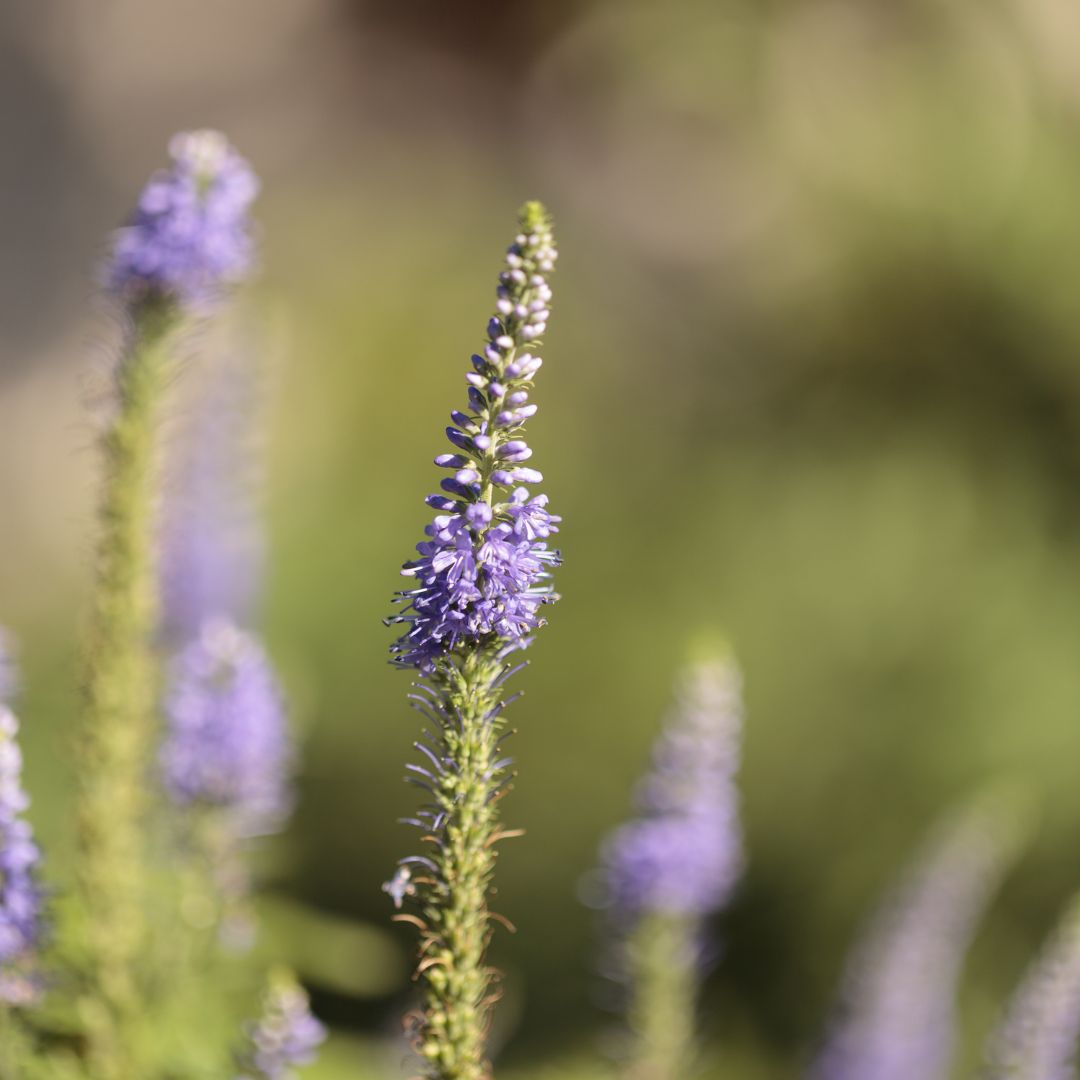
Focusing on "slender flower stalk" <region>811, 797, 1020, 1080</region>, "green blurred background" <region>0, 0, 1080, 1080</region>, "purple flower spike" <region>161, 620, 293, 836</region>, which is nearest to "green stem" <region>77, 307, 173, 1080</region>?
"green blurred background" <region>0, 0, 1080, 1080</region>

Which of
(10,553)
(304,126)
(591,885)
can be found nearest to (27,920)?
(591,885)

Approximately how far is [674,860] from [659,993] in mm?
299

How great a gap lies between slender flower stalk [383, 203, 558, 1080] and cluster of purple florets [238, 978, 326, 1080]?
23cm

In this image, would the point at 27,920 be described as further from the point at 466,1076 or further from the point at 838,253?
the point at 838,253

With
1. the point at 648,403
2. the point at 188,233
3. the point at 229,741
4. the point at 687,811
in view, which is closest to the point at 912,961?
the point at 687,811

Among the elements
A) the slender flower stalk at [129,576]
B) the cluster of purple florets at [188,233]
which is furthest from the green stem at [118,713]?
the cluster of purple florets at [188,233]

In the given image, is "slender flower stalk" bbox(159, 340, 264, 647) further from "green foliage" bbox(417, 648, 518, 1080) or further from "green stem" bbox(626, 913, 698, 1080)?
"green foliage" bbox(417, 648, 518, 1080)

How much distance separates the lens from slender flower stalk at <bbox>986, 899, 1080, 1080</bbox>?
247cm

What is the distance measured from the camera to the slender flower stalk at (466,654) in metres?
1.65

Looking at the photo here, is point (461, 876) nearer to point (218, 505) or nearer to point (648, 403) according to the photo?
point (218, 505)

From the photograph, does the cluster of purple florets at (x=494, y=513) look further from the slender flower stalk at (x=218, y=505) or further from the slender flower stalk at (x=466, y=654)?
the slender flower stalk at (x=218, y=505)

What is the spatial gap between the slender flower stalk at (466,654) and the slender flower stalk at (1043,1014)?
126 centimetres

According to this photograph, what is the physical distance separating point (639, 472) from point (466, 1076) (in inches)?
245

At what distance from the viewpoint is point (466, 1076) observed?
168 cm
